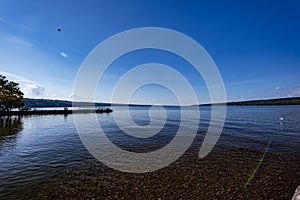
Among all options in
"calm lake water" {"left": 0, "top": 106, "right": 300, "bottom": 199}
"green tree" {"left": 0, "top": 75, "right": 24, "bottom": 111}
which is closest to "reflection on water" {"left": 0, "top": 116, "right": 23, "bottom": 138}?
Result: "calm lake water" {"left": 0, "top": 106, "right": 300, "bottom": 199}

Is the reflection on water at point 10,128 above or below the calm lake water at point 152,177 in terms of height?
above

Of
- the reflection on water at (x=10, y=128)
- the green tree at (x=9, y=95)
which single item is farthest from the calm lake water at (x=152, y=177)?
the green tree at (x=9, y=95)

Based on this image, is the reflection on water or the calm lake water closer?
the calm lake water

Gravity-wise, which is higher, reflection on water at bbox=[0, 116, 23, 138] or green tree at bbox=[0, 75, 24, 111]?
green tree at bbox=[0, 75, 24, 111]

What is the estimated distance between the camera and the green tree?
2519 inches

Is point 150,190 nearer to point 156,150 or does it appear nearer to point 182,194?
point 182,194

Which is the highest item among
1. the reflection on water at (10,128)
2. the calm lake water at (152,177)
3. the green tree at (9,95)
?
the green tree at (9,95)

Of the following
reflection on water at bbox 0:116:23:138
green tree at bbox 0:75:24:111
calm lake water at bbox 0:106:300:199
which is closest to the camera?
calm lake water at bbox 0:106:300:199

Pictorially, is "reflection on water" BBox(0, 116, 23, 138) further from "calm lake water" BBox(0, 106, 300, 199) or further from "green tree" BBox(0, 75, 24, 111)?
"green tree" BBox(0, 75, 24, 111)

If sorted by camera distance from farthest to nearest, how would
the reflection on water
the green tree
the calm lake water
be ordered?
the green tree → the reflection on water → the calm lake water

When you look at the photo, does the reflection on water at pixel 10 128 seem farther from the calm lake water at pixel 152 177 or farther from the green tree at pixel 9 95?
the green tree at pixel 9 95

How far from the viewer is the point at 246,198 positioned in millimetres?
8438

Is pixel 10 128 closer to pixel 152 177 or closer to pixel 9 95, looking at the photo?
pixel 152 177

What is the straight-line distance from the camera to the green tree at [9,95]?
64.0 meters
